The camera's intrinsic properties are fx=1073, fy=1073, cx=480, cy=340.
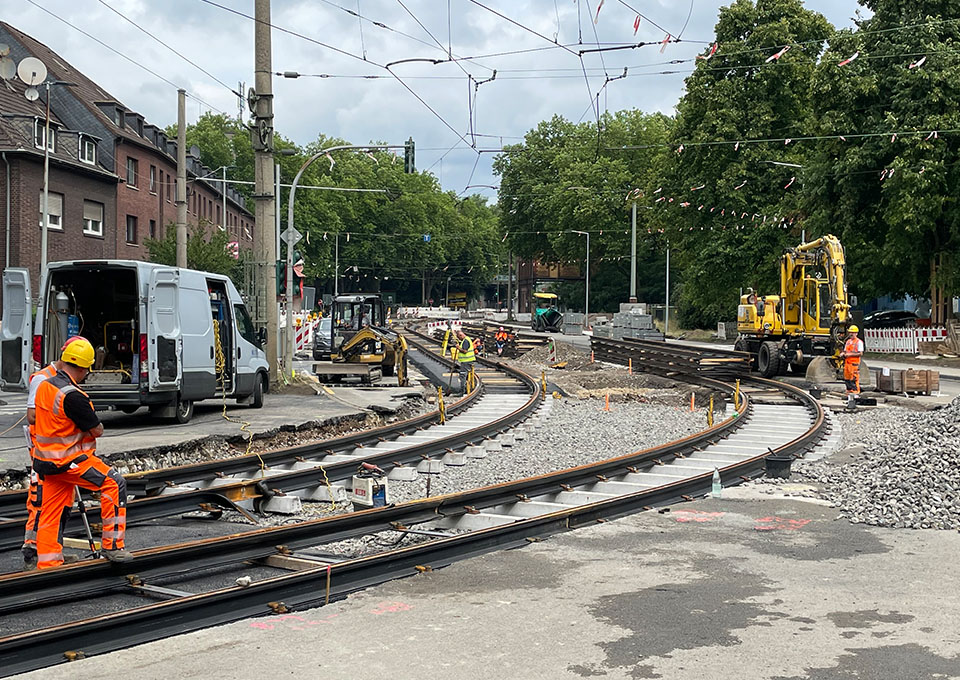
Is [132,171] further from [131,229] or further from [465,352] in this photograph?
[465,352]

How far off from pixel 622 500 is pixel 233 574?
13.3ft

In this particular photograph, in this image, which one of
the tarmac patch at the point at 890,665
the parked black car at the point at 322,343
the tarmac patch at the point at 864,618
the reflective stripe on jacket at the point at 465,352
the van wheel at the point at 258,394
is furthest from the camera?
the parked black car at the point at 322,343

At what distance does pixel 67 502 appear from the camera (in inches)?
311

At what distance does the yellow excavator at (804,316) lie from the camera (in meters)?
29.2

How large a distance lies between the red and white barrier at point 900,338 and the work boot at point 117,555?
40.2 m

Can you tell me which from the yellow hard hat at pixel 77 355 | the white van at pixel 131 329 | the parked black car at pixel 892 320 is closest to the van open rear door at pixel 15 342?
the white van at pixel 131 329

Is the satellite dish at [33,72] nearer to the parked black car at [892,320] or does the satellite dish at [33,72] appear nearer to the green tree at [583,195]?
the parked black car at [892,320]

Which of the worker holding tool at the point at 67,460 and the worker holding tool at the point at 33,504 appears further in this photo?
the worker holding tool at the point at 33,504

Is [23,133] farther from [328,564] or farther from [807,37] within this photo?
[328,564]

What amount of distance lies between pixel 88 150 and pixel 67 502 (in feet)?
133

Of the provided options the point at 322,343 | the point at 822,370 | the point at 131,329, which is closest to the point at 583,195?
the point at 322,343

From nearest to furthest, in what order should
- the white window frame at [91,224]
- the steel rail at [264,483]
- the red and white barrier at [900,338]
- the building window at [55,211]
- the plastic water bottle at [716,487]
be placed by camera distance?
the steel rail at [264,483], the plastic water bottle at [716,487], the building window at [55,211], the red and white barrier at [900,338], the white window frame at [91,224]

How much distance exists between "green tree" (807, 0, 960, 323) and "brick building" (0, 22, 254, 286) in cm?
2553

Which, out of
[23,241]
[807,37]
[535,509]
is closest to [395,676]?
[535,509]
